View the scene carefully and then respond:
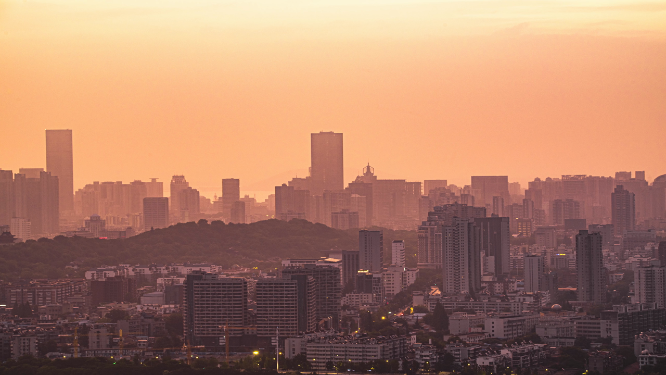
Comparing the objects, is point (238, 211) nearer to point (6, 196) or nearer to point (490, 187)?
point (6, 196)

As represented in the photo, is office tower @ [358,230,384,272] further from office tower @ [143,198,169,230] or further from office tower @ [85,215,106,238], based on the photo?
office tower @ [143,198,169,230]

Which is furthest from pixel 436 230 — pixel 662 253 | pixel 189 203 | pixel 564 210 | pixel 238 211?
pixel 189 203

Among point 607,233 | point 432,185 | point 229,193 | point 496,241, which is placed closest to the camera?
point 496,241

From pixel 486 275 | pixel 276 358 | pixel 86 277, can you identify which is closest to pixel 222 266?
pixel 86 277

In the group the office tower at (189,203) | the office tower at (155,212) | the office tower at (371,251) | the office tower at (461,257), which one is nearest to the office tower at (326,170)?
the office tower at (189,203)

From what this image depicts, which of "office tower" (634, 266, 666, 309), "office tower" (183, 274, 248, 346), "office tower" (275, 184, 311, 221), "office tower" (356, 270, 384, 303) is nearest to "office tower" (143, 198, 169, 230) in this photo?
"office tower" (275, 184, 311, 221)

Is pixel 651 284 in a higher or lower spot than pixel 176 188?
lower
